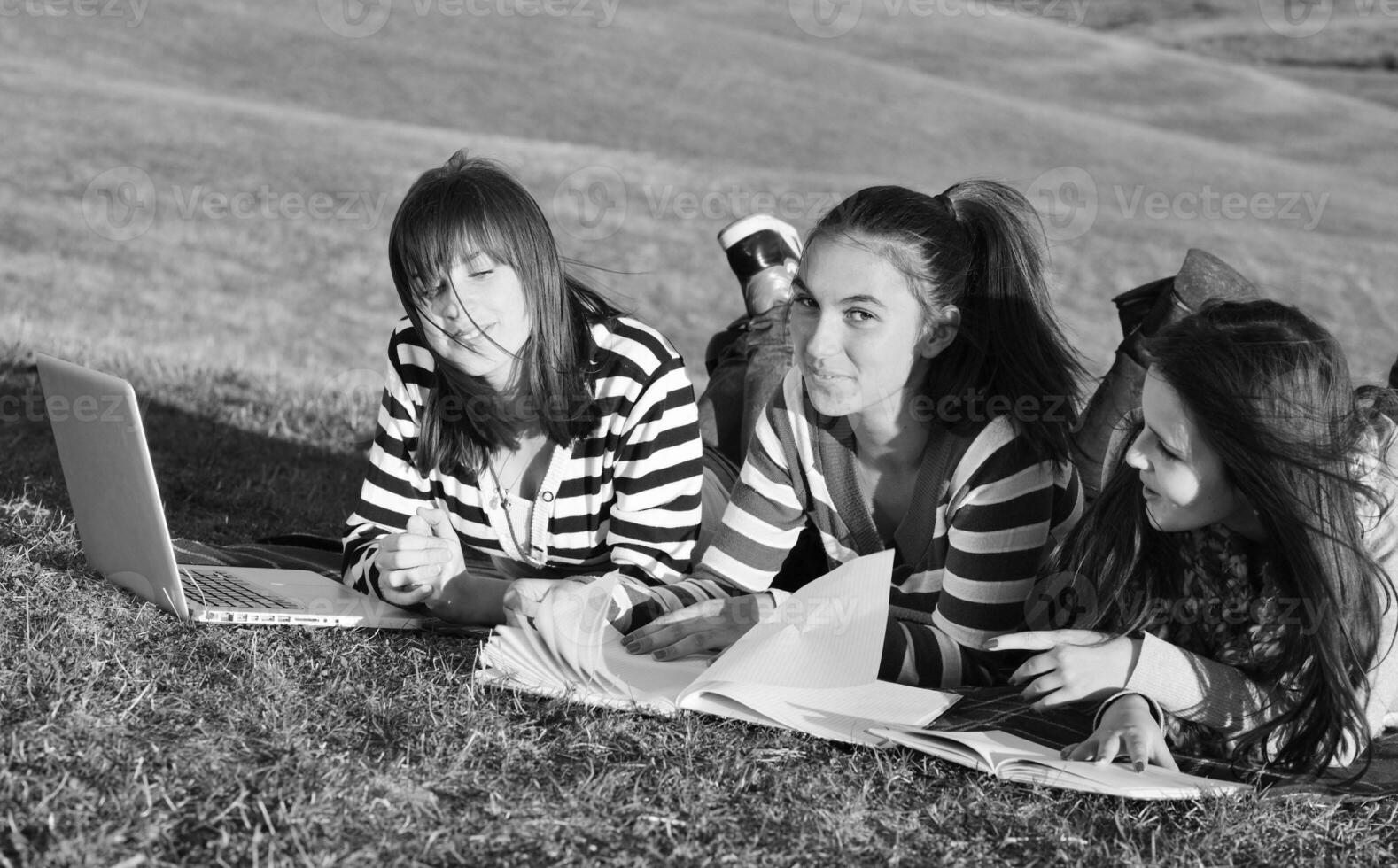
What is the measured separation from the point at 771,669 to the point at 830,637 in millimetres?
135

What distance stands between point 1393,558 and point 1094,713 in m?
0.57

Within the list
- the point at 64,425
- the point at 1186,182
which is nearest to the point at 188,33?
the point at 1186,182

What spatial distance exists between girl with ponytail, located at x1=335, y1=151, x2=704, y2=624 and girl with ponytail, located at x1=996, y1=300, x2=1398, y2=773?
1.00 meters

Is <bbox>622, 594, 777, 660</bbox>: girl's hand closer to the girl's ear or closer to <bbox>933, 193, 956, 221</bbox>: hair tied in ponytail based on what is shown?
the girl's ear

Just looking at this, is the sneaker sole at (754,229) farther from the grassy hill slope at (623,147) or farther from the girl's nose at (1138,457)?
the girl's nose at (1138,457)

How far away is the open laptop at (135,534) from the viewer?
8.36ft

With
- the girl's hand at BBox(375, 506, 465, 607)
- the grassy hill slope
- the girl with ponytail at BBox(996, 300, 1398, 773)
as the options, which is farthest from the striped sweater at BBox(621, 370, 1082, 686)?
the grassy hill slope

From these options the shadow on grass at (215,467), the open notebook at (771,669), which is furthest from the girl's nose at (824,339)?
the shadow on grass at (215,467)

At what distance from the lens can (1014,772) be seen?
228cm

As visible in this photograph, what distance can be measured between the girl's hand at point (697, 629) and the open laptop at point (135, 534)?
45 cm

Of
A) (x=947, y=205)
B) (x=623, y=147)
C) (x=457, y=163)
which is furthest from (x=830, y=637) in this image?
(x=623, y=147)

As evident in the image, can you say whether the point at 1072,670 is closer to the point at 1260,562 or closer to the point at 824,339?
the point at 1260,562

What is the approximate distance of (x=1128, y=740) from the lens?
7.63 ft

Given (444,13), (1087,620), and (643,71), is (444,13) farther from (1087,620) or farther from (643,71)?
(1087,620)
